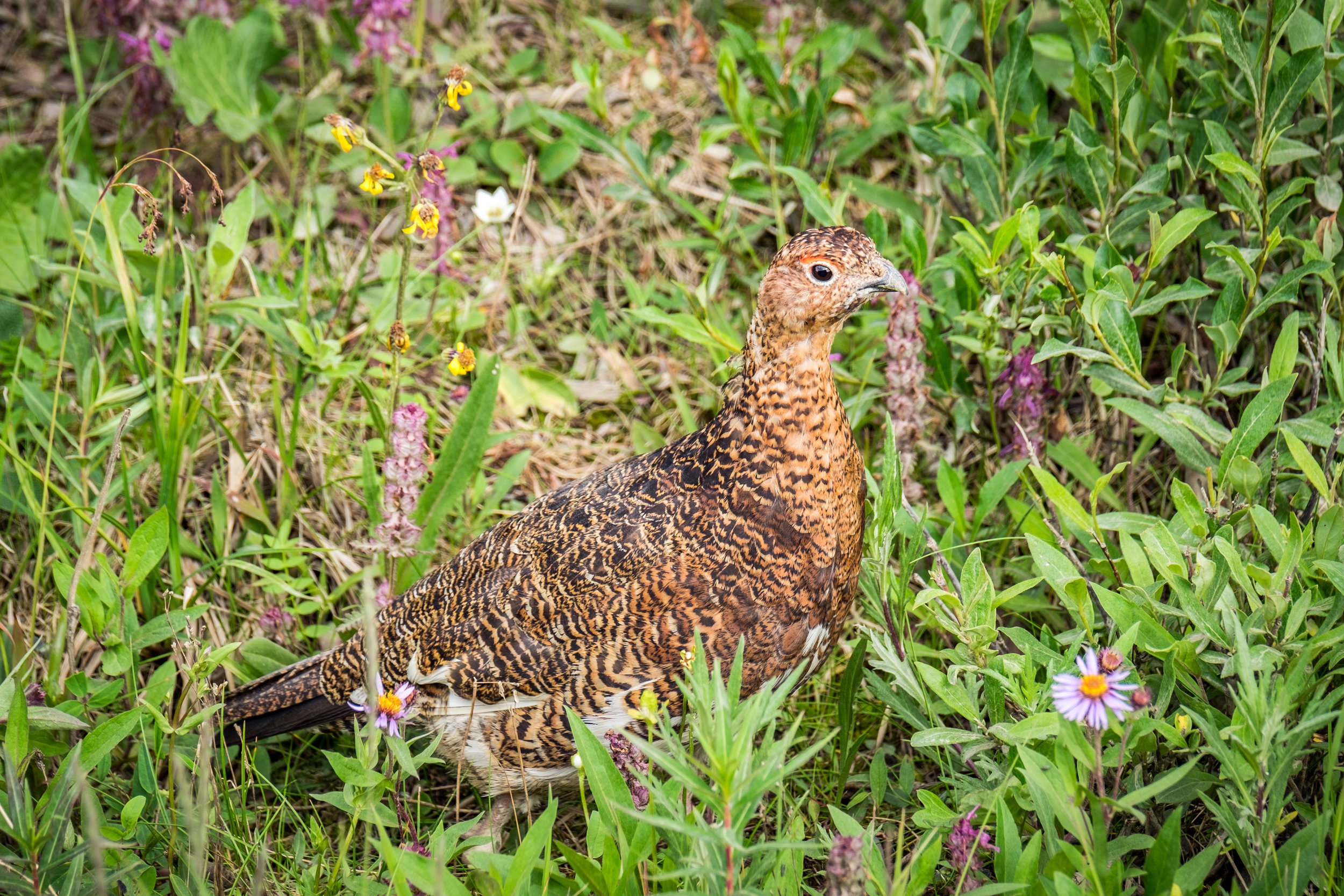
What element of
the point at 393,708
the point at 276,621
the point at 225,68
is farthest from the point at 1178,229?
the point at 225,68

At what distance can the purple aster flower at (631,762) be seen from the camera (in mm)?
2625

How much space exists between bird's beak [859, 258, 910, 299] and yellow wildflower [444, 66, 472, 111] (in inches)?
49.5

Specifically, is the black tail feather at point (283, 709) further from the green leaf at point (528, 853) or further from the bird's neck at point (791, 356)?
the bird's neck at point (791, 356)

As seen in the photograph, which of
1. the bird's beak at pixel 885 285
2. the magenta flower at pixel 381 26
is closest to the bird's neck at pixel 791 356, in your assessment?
the bird's beak at pixel 885 285

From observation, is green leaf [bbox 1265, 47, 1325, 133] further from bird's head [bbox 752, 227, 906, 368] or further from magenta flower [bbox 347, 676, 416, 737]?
magenta flower [bbox 347, 676, 416, 737]

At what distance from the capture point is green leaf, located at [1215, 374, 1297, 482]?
2.75 metres

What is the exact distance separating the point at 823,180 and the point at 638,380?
1163mm

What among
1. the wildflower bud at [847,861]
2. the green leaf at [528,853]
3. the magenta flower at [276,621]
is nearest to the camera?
the wildflower bud at [847,861]

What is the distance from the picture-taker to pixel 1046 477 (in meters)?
2.69

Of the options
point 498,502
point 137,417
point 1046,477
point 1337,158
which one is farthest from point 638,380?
point 1337,158

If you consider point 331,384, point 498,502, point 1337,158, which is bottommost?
point 498,502

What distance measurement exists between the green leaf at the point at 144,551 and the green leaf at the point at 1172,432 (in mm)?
2852

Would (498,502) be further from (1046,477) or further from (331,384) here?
(1046,477)

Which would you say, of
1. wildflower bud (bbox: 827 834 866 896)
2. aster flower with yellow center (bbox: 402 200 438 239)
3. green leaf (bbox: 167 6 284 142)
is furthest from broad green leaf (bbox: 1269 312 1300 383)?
green leaf (bbox: 167 6 284 142)
